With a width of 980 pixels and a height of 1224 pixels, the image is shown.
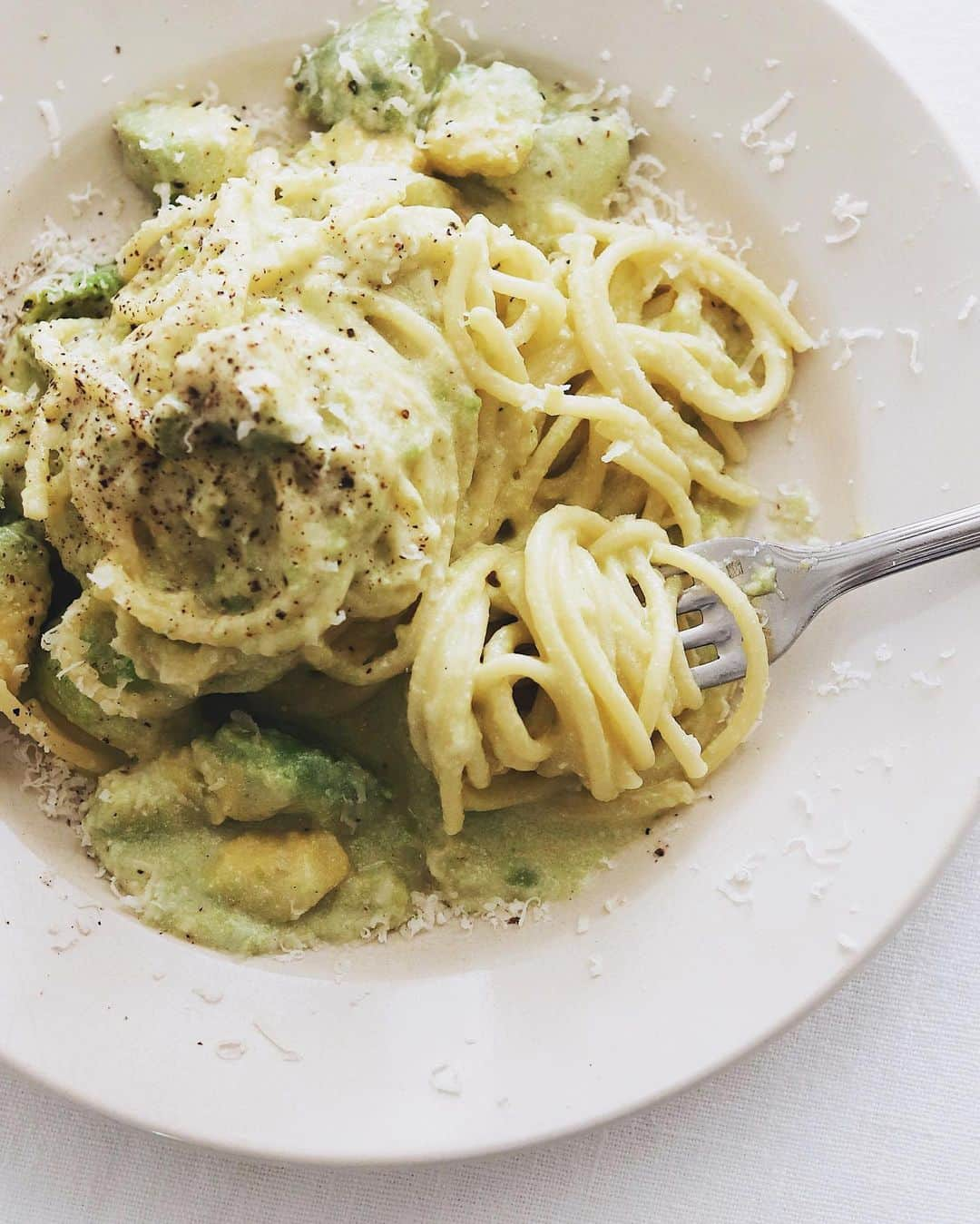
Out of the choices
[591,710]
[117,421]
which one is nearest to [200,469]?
[117,421]

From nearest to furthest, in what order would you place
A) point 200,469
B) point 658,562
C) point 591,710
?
point 200,469 → point 591,710 → point 658,562

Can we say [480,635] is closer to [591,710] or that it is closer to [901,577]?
[591,710]

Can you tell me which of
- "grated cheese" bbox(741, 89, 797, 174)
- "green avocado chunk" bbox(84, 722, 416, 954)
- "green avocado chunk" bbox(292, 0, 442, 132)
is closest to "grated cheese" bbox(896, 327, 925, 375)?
"grated cheese" bbox(741, 89, 797, 174)

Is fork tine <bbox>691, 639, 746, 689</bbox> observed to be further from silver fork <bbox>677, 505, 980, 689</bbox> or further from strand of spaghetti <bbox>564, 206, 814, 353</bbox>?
strand of spaghetti <bbox>564, 206, 814, 353</bbox>

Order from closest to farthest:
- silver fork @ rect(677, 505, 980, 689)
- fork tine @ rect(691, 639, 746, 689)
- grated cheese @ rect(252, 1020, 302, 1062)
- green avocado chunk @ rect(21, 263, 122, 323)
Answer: grated cheese @ rect(252, 1020, 302, 1062) < silver fork @ rect(677, 505, 980, 689) < fork tine @ rect(691, 639, 746, 689) < green avocado chunk @ rect(21, 263, 122, 323)

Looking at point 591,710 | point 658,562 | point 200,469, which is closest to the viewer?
point 200,469

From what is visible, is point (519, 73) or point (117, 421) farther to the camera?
point (519, 73)

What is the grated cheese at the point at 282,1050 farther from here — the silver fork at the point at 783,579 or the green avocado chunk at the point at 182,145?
the green avocado chunk at the point at 182,145

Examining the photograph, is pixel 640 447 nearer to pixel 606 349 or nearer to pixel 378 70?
pixel 606 349
